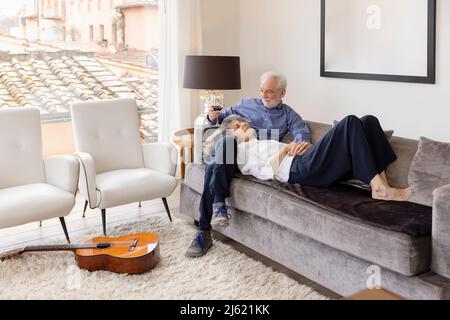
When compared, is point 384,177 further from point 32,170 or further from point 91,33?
point 91,33

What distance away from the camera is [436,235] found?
7.89 ft

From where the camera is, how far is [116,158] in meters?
4.14

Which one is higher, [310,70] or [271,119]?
[310,70]

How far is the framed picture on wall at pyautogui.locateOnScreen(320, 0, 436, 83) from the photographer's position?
3.75m

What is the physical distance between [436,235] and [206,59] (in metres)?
2.66

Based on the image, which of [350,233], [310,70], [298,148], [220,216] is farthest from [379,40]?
[350,233]

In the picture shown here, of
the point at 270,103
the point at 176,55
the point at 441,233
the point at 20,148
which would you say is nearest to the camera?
the point at 441,233

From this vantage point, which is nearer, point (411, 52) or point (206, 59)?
point (411, 52)

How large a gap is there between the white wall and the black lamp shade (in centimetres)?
66

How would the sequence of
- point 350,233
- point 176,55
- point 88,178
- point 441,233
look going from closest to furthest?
point 441,233 → point 350,233 → point 88,178 → point 176,55

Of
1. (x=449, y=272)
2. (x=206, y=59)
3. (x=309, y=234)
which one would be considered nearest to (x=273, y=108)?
(x=206, y=59)

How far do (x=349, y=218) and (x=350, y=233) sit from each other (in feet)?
0.29

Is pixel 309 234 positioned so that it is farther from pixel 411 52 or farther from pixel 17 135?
pixel 17 135

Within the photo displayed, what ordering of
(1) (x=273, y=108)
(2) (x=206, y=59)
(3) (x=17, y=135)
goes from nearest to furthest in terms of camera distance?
(3) (x=17, y=135) < (1) (x=273, y=108) < (2) (x=206, y=59)
